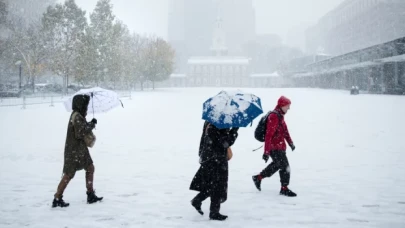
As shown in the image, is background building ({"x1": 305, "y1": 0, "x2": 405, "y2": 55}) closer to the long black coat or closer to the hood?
the long black coat

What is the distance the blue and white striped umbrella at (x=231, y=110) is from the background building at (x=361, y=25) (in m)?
76.9

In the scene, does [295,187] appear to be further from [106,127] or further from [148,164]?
[106,127]

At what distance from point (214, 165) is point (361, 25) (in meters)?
91.2

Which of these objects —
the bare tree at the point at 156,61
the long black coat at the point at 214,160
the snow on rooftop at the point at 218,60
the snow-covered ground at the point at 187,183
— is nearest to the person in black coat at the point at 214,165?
the long black coat at the point at 214,160

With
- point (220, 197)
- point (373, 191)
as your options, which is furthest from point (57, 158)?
point (373, 191)

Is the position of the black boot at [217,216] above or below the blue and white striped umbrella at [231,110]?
below

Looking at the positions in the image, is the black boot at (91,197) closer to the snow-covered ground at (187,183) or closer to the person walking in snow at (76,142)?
the snow-covered ground at (187,183)

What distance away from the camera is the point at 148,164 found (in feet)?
27.3

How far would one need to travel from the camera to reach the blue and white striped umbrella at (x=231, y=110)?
4.50 metres

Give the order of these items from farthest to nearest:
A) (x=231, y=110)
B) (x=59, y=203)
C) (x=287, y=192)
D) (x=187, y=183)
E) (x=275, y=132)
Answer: (x=187, y=183), (x=287, y=192), (x=275, y=132), (x=59, y=203), (x=231, y=110)

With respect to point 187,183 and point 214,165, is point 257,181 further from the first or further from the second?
point 214,165

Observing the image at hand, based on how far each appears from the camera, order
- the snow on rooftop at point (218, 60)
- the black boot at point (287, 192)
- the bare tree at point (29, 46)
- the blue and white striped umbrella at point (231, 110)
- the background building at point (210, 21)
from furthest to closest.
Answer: the background building at point (210, 21), the snow on rooftop at point (218, 60), the bare tree at point (29, 46), the black boot at point (287, 192), the blue and white striped umbrella at point (231, 110)

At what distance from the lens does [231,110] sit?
14.9 ft

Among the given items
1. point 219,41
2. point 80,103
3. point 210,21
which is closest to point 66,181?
point 80,103
